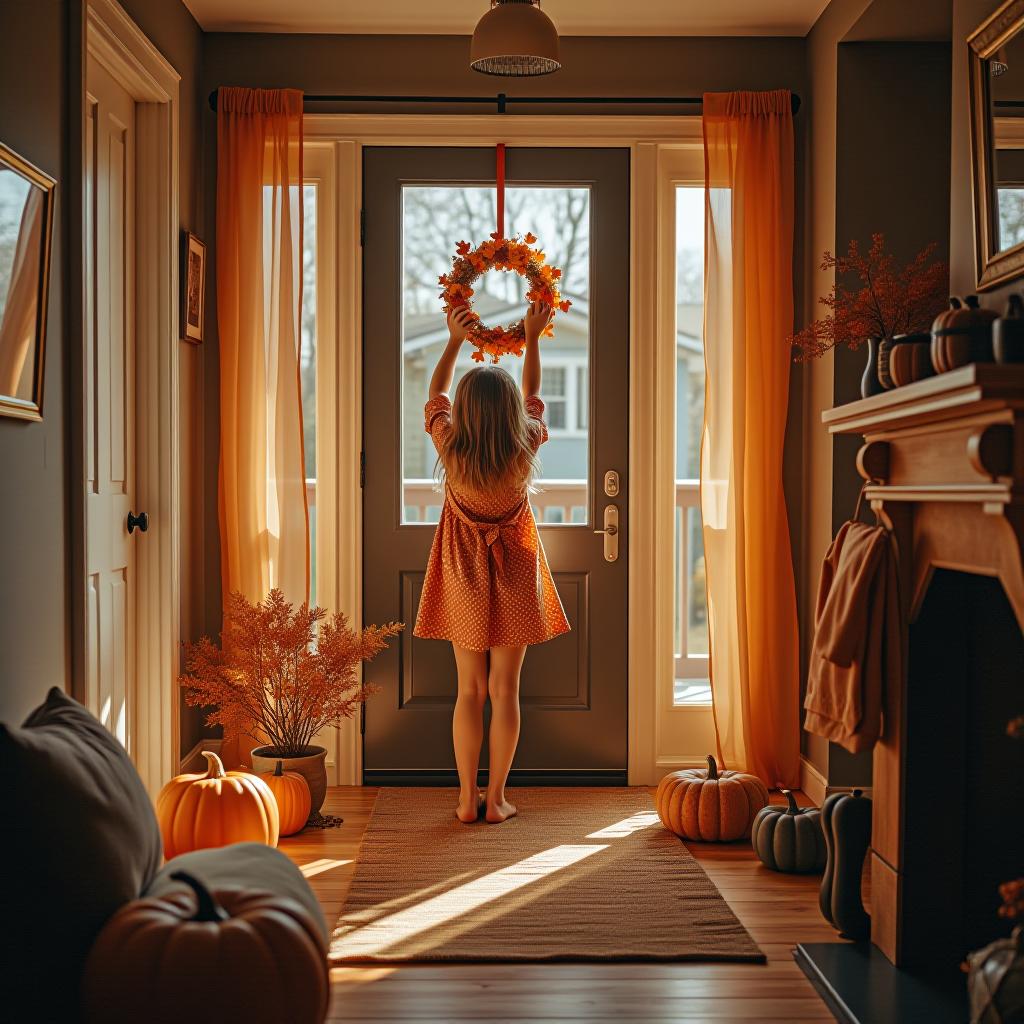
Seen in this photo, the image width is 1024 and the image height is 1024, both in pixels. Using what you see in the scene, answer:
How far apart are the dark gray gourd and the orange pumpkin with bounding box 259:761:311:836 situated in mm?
1679

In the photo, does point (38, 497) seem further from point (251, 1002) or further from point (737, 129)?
point (737, 129)

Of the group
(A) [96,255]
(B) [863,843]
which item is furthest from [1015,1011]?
(A) [96,255]

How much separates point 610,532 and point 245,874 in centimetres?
236

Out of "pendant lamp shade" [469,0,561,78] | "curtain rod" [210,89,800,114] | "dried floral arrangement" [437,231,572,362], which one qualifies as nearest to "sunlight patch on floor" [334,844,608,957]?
"dried floral arrangement" [437,231,572,362]

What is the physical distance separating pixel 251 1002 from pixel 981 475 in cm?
156

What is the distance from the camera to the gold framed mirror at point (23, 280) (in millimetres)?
2342

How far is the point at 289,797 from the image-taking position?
3.57 meters

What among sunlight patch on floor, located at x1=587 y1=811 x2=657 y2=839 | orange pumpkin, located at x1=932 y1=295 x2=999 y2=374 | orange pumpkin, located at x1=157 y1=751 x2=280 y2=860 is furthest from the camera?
sunlight patch on floor, located at x1=587 y1=811 x2=657 y2=839

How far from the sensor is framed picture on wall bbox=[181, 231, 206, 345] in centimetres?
383

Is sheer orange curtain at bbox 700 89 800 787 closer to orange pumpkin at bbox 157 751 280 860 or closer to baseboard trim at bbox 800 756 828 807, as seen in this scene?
baseboard trim at bbox 800 756 828 807

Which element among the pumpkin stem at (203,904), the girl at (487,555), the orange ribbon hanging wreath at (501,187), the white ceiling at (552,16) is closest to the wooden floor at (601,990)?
the pumpkin stem at (203,904)

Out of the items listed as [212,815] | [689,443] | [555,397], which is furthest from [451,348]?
[212,815]

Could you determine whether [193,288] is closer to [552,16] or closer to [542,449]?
[542,449]

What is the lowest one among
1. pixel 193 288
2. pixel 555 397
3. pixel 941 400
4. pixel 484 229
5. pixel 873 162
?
pixel 941 400
